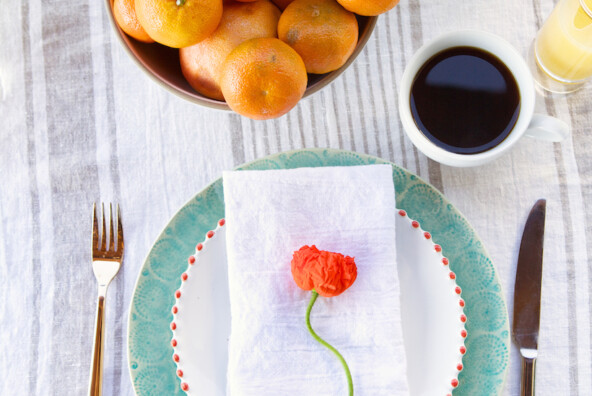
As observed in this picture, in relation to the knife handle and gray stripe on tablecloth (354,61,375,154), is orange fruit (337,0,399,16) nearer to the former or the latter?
gray stripe on tablecloth (354,61,375,154)

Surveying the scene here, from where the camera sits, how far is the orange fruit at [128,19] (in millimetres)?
597

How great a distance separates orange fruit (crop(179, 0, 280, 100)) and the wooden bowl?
0.07 feet

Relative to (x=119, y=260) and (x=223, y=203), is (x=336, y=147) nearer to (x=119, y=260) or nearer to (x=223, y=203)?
(x=223, y=203)

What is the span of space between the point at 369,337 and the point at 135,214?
14.7 inches

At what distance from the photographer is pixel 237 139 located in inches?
A: 32.2

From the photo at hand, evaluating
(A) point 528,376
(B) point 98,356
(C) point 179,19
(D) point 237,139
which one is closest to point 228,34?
(C) point 179,19

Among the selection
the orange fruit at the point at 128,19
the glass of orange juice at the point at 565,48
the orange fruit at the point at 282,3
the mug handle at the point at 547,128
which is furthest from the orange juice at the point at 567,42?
the orange fruit at the point at 128,19

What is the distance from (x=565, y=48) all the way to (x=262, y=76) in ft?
1.45

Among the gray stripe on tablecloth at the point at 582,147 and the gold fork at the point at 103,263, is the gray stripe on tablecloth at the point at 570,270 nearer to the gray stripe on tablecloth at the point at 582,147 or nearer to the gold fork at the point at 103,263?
the gray stripe on tablecloth at the point at 582,147

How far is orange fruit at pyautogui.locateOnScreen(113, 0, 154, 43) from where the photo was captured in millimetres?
597

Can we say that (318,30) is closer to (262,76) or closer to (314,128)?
(262,76)

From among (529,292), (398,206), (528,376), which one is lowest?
(528,376)

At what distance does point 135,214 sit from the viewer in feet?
2.64

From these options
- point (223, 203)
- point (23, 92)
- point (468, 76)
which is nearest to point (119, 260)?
point (223, 203)
